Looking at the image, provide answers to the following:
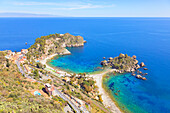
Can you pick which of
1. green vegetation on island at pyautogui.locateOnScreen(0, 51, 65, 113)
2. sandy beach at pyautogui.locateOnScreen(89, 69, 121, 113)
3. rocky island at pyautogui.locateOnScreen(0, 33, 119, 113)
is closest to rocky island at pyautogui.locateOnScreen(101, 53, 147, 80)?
sandy beach at pyautogui.locateOnScreen(89, 69, 121, 113)

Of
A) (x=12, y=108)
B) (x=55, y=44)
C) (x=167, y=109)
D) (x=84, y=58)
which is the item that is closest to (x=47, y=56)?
(x=55, y=44)

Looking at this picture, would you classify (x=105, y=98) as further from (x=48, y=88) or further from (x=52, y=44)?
(x=52, y=44)

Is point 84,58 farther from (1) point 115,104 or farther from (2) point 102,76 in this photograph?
(1) point 115,104

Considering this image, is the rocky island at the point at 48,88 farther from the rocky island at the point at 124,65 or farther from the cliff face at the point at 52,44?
the rocky island at the point at 124,65

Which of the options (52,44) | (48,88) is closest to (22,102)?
(48,88)

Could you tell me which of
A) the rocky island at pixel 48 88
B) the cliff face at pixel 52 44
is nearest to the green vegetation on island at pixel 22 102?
the rocky island at pixel 48 88

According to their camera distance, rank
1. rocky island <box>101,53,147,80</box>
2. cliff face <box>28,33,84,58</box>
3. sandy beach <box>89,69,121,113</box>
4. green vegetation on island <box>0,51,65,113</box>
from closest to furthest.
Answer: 1. green vegetation on island <box>0,51,65,113</box>
2. sandy beach <box>89,69,121,113</box>
3. rocky island <box>101,53,147,80</box>
4. cliff face <box>28,33,84,58</box>

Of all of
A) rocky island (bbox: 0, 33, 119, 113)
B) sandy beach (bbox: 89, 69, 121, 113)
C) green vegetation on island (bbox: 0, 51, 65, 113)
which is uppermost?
green vegetation on island (bbox: 0, 51, 65, 113)

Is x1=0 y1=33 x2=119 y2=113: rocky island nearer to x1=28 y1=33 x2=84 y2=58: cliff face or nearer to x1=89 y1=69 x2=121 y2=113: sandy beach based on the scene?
x1=28 y1=33 x2=84 y2=58: cliff face
